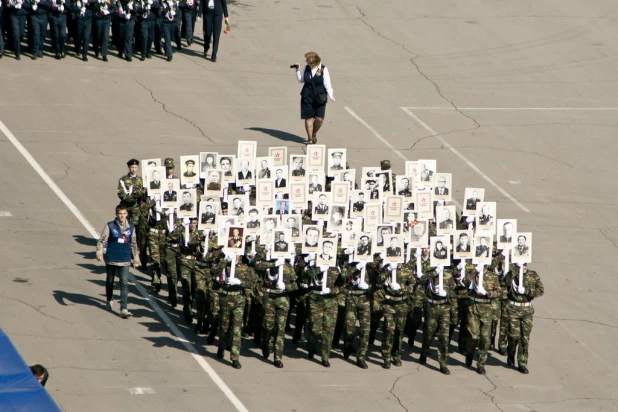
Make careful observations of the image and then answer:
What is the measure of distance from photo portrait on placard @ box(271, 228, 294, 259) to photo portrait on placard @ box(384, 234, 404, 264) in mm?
1366

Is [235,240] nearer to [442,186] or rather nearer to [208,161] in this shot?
[208,161]

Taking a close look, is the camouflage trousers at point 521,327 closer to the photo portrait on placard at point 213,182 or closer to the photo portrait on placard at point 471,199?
the photo portrait on placard at point 471,199

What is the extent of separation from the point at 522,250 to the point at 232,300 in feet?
13.6

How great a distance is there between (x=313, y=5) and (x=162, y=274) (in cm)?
1641

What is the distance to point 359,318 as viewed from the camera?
56.6 feet

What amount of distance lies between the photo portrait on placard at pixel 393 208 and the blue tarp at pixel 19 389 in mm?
7020

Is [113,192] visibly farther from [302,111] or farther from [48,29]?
[48,29]

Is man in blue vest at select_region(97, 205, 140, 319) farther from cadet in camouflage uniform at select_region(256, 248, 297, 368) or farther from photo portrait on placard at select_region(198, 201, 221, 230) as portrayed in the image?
cadet in camouflage uniform at select_region(256, 248, 297, 368)

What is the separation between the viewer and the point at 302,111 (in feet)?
82.1

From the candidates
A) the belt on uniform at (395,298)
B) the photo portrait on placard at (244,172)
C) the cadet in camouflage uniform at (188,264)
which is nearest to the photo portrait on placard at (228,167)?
the photo portrait on placard at (244,172)

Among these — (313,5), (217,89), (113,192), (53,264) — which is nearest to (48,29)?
(217,89)

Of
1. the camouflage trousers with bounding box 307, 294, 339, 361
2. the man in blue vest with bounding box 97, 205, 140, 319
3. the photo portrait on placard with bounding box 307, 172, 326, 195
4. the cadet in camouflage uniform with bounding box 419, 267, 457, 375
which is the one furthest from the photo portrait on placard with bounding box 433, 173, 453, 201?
the man in blue vest with bounding box 97, 205, 140, 319

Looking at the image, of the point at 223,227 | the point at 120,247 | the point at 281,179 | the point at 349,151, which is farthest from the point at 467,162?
the point at 120,247

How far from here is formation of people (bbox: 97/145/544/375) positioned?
55.5 feet
